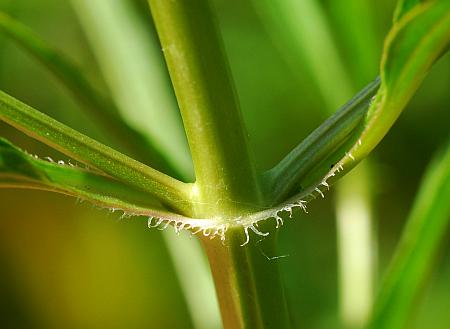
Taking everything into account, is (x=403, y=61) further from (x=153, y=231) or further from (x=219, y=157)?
(x=153, y=231)

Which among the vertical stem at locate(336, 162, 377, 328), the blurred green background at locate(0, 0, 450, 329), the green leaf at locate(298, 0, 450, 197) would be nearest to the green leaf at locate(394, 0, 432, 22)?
the green leaf at locate(298, 0, 450, 197)

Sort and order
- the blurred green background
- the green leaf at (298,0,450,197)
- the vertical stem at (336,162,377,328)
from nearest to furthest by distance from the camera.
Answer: the green leaf at (298,0,450,197) < the vertical stem at (336,162,377,328) < the blurred green background

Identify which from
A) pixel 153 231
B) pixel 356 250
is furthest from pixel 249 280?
pixel 153 231

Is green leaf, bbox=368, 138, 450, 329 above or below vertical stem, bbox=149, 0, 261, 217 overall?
below

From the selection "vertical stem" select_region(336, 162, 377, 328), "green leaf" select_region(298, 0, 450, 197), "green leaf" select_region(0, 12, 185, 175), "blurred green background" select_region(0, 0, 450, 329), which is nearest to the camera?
"green leaf" select_region(298, 0, 450, 197)

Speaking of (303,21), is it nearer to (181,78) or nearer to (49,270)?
(181,78)

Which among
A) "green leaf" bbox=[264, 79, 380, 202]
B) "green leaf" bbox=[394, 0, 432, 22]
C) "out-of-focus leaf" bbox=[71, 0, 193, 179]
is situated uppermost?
"out-of-focus leaf" bbox=[71, 0, 193, 179]

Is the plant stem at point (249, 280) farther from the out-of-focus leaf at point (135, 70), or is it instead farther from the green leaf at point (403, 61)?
the out-of-focus leaf at point (135, 70)

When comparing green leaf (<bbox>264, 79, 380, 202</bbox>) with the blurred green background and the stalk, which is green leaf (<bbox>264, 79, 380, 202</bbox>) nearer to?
the stalk

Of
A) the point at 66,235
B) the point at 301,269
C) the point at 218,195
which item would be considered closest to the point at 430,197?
the point at 218,195
